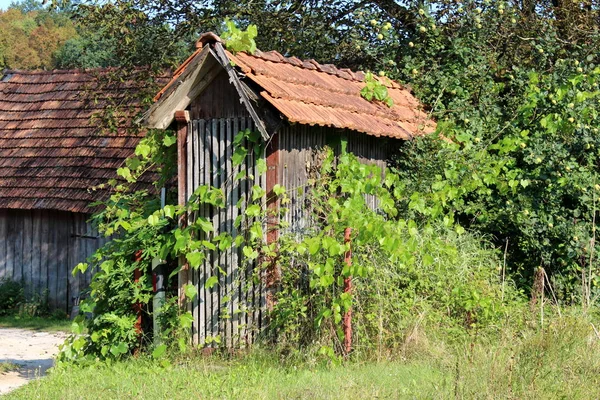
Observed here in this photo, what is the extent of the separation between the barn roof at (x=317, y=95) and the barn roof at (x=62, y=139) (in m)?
5.32

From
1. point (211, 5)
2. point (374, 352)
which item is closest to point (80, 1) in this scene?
point (211, 5)

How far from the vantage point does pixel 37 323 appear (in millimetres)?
14680

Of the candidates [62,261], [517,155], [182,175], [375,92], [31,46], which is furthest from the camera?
[31,46]

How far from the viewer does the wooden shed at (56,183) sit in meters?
15.5

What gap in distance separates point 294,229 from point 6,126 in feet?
35.4

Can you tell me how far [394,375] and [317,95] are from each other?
3624 mm

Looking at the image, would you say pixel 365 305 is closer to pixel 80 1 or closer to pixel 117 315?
pixel 117 315

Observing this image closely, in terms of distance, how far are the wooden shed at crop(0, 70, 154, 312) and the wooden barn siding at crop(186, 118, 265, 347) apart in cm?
623

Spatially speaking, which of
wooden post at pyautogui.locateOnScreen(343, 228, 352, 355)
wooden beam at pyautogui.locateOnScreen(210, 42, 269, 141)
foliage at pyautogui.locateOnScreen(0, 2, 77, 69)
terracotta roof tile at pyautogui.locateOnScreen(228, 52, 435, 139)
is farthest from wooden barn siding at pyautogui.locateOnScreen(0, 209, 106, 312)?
foliage at pyautogui.locateOnScreen(0, 2, 77, 69)

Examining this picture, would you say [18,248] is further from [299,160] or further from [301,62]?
[299,160]

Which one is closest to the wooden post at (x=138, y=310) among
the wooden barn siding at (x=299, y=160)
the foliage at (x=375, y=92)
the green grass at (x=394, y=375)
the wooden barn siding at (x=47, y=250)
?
the green grass at (x=394, y=375)

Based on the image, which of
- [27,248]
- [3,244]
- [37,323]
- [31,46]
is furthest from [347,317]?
[31,46]

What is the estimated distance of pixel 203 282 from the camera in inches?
361

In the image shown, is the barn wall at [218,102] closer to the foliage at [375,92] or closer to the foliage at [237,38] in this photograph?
the foliage at [237,38]
